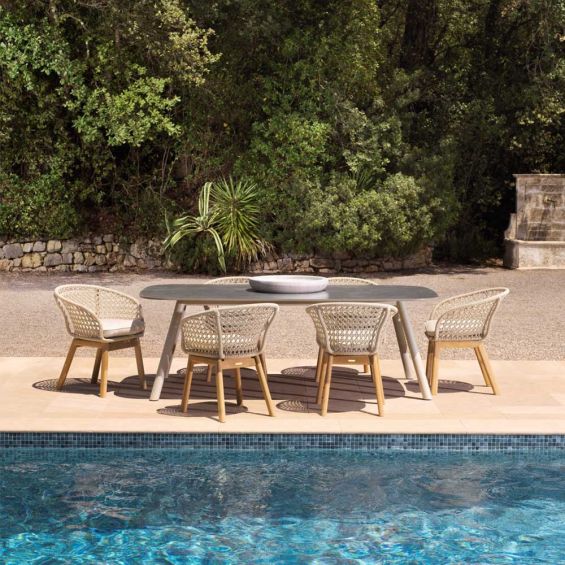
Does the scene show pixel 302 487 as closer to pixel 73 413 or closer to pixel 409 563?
pixel 409 563

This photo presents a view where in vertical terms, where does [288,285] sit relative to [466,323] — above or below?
above

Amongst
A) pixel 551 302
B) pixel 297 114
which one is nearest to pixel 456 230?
pixel 297 114

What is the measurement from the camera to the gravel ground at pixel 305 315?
8.52 m

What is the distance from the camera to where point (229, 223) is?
1485 cm

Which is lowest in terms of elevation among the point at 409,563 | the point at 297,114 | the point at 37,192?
the point at 409,563

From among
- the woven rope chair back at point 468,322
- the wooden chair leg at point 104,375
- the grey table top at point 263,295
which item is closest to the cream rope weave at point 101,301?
the wooden chair leg at point 104,375

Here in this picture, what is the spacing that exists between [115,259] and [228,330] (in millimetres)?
10280

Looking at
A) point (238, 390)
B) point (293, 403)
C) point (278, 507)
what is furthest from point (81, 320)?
point (278, 507)

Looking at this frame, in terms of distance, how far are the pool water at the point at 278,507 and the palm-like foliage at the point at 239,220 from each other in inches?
373

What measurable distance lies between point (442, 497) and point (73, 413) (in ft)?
7.41

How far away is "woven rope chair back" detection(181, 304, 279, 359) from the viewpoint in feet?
18.6

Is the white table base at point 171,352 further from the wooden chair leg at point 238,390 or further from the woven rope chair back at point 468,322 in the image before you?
the wooden chair leg at point 238,390

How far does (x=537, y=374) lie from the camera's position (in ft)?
23.4

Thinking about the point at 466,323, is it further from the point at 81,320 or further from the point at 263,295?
the point at 81,320
